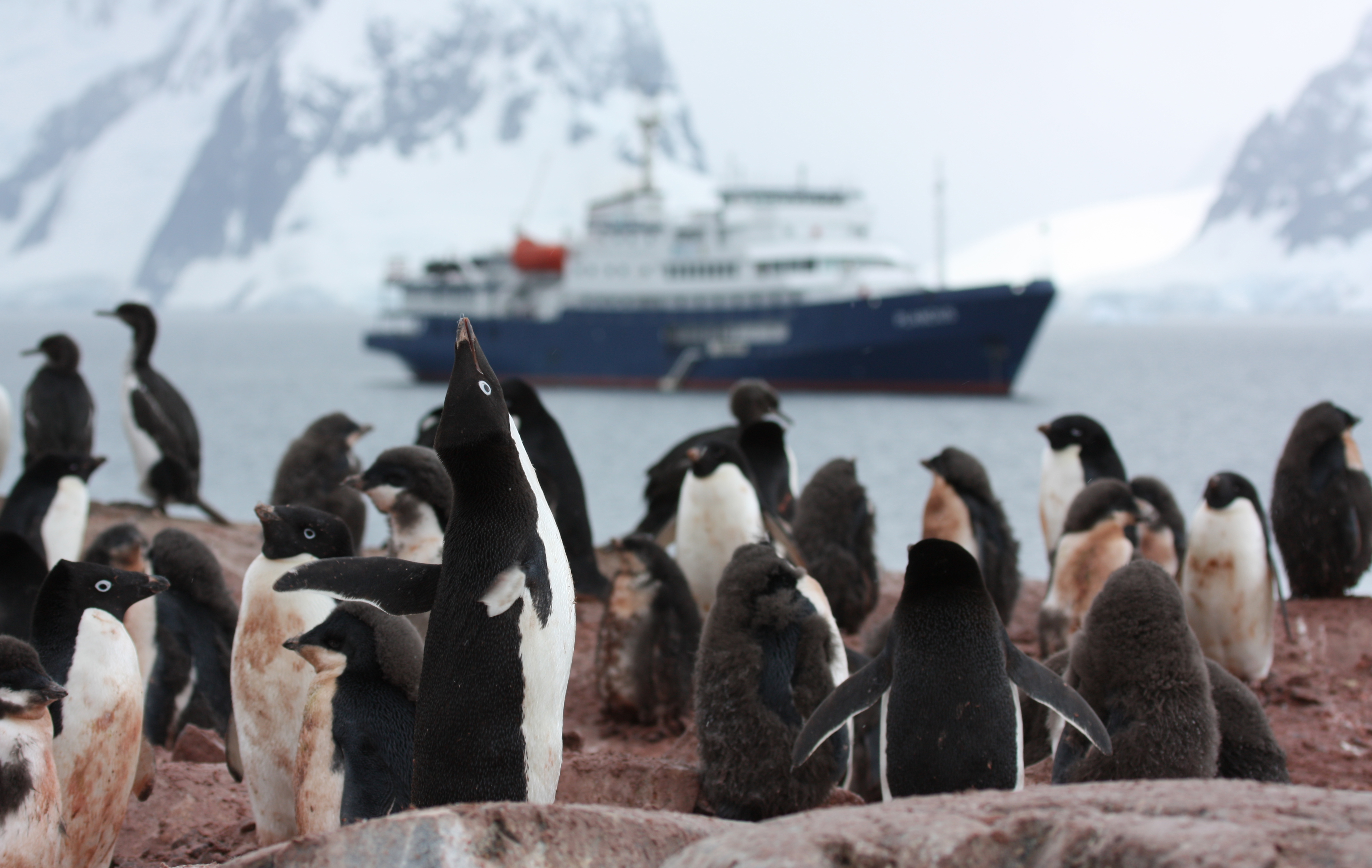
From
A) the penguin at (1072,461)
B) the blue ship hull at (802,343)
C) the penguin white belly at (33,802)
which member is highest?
the blue ship hull at (802,343)

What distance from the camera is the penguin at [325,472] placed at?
19.6 ft

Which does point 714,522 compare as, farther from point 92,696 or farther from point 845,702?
point 92,696

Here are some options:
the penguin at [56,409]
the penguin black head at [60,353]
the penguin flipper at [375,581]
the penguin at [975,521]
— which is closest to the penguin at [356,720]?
the penguin flipper at [375,581]

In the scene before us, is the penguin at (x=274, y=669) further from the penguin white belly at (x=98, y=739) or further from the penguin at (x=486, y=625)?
the penguin at (x=486, y=625)

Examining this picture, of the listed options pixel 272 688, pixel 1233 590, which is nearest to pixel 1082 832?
pixel 272 688

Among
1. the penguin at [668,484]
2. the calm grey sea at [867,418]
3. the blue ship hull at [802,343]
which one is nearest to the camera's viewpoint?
the penguin at [668,484]

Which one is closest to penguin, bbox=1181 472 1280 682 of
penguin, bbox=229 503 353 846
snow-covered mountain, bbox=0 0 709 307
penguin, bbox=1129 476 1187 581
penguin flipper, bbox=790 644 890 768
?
penguin, bbox=1129 476 1187 581

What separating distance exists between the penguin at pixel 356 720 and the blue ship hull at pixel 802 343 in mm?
27108

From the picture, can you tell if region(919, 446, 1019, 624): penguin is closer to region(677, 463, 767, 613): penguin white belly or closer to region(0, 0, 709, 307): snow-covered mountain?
region(677, 463, 767, 613): penguin white belly

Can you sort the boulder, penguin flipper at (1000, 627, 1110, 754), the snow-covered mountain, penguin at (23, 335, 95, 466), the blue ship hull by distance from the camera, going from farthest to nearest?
1. the snow-covered mountain
2. the blue ship hull
3. penguin at (23, 335, 95, 466)
4. penguin flipper at (1000, 627, 1110, 754)
5. the boulder

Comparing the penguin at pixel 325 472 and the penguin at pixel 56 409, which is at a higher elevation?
the penguin at pixel 56 409

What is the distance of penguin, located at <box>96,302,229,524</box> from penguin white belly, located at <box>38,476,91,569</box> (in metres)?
2.23

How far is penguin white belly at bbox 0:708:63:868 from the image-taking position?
258 centimetres

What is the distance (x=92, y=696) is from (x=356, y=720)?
68 cm
